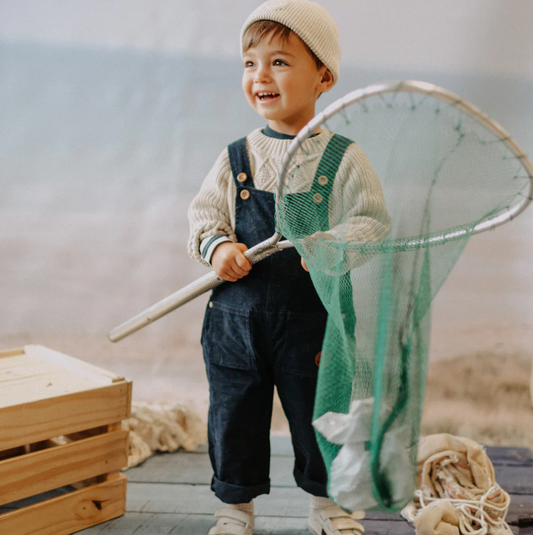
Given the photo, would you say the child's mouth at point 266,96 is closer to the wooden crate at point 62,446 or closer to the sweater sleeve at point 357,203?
the sweater sleeve at point 357,203

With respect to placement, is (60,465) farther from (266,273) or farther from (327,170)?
(327,170)

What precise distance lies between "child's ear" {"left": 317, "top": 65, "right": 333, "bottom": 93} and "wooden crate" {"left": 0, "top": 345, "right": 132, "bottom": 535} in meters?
0.68

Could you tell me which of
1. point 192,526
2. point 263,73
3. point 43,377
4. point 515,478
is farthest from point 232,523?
point 263,73

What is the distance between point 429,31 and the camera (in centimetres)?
172

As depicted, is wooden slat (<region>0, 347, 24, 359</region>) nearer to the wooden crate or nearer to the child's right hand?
the wooden crate

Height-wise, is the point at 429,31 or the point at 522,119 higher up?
the point at 429,31

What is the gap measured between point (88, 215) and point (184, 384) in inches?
22.9

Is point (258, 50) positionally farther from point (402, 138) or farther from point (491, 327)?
point (491, 327)

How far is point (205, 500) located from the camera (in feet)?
4.49

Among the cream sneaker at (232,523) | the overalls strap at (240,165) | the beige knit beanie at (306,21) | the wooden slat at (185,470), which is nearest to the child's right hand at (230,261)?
the overalls strap at (240,165)

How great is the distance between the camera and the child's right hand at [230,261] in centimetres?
106

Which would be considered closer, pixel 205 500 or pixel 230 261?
pixel 230 261

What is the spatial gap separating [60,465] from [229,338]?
0.39m

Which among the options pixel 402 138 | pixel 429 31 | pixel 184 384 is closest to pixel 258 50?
pixel 402 138
